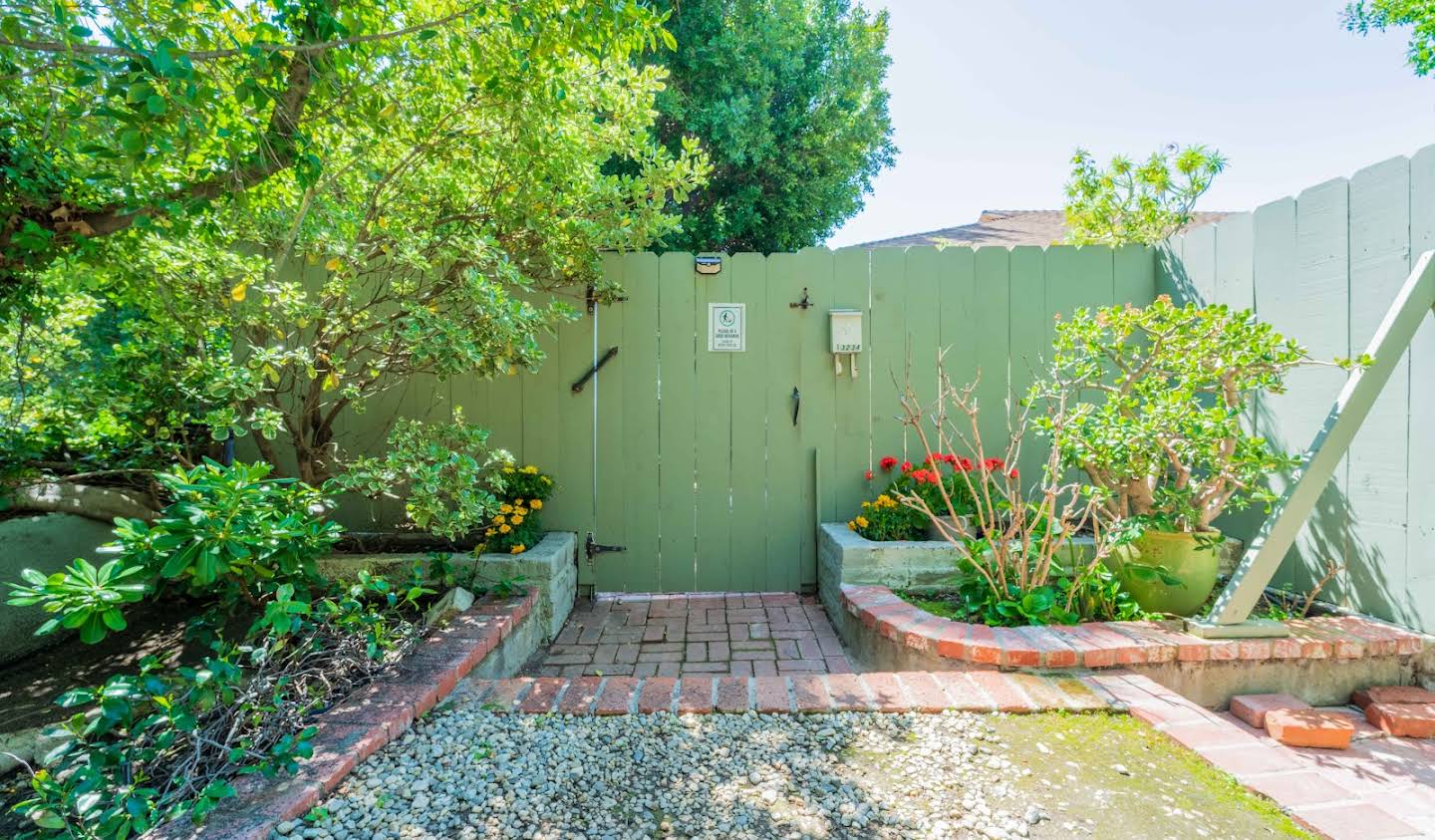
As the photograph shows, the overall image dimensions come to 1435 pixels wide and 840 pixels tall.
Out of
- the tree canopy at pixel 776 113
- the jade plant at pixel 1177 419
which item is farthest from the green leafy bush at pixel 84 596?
the tree canopy at pixel 776 113

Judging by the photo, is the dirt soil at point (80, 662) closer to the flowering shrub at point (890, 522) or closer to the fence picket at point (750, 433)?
the fence picket at point (750, 433)

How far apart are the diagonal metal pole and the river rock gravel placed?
1296mm

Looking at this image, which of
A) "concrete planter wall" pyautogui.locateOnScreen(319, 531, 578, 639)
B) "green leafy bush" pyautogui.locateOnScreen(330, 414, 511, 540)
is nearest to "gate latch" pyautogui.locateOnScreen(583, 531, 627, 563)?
"concrete planter wall" pyautogui.locateOnScreen(319, 531, 578, 639)

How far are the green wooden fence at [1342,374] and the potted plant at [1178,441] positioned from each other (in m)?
0.24

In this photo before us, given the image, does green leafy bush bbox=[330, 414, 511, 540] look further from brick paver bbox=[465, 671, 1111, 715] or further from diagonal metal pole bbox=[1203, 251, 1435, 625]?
diagonal metal pole bbox=[1203, 251, 1435, 625]

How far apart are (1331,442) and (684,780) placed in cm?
246

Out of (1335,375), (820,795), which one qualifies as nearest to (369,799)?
(820,795)

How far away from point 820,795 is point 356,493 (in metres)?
3.05

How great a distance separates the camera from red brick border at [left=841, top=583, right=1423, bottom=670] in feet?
6.71

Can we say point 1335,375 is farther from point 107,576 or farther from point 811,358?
point 107,576

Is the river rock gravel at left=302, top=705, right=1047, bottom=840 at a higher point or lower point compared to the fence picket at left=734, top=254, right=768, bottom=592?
lower

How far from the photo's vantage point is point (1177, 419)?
2340 mm

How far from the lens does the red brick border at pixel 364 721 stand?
1202mm

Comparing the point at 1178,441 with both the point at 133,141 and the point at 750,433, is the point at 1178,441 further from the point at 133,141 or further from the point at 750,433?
the point at 133,141
